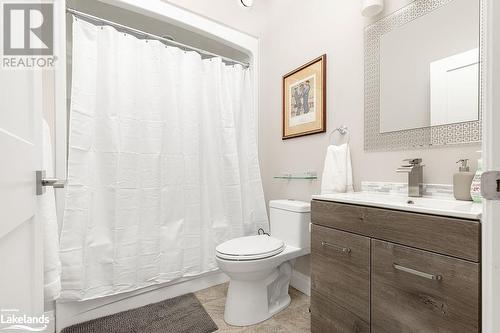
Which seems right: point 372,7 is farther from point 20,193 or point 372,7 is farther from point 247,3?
point 20,193

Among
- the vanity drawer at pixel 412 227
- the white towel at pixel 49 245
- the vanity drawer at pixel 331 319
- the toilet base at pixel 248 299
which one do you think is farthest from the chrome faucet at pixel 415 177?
the white towel at pixel 49 245

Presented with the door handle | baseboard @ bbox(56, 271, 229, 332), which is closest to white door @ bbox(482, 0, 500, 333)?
the door handle

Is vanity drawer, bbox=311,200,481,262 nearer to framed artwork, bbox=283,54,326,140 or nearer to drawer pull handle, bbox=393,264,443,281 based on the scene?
drawer pull handle, bbox=393,264,443,281

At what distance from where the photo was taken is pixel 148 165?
1.74 m

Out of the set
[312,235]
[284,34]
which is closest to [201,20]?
[284,34]

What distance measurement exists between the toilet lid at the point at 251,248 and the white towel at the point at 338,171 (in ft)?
1.57

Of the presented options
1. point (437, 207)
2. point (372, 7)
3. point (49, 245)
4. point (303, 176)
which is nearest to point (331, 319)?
point (437, 207)

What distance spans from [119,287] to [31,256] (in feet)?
3.53

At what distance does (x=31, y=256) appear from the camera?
71 cm

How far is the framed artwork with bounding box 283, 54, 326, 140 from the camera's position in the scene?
1.80m

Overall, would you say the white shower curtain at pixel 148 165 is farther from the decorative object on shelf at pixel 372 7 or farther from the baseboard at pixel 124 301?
the decorative object on shelf at pixel 372 7

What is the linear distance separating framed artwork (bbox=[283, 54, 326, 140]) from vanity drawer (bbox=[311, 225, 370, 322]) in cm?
84

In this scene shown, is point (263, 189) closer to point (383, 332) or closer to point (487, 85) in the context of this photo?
point (383, 332)

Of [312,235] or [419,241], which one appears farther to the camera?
[312,235]
